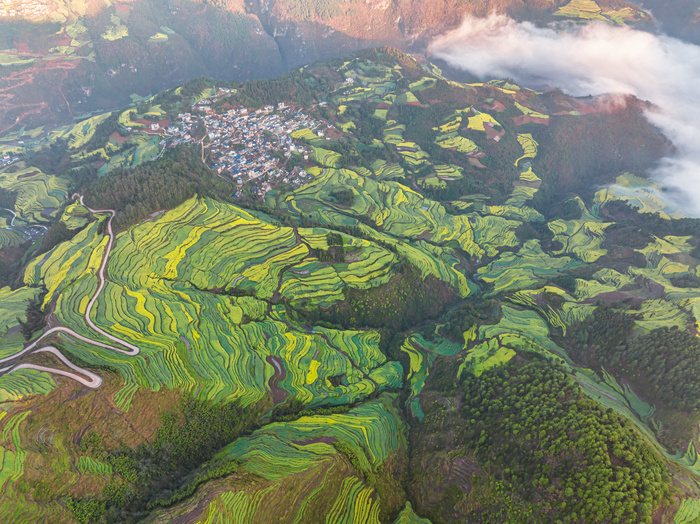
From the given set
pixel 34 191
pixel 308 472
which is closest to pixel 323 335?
pixel 308 472

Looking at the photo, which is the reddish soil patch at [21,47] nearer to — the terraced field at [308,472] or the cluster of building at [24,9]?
the cluster of building at [24,9]

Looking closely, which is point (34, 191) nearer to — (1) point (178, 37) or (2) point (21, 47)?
(2) point (21, 47)

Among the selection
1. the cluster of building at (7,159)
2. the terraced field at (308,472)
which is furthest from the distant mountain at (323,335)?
the cluster of building at (7,159)

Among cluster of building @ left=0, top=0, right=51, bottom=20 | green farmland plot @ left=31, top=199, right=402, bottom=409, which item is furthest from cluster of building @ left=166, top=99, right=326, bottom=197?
cluster of building @ left=0, top=0, right=51, bottom=20

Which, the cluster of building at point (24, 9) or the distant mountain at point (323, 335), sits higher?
the cluster of building at point (24, 9)

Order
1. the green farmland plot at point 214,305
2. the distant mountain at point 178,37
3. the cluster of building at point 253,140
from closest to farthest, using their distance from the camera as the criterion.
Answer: the green farmland plot at point 214,305
the cluster of building at point 253,140
the distant mountain at point 178,37

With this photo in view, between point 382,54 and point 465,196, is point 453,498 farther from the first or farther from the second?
point 382,54
